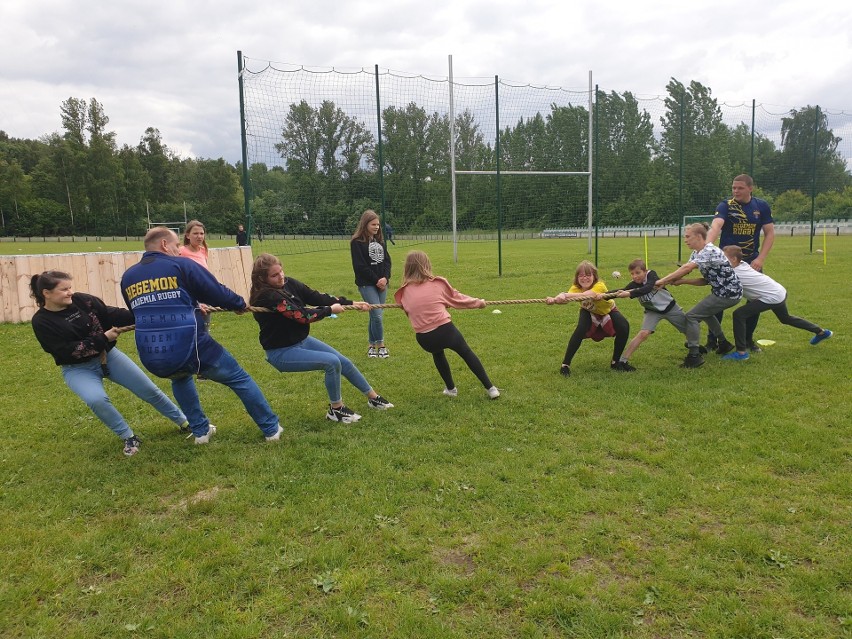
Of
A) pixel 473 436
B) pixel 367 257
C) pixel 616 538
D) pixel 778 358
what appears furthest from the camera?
pixel 367 257

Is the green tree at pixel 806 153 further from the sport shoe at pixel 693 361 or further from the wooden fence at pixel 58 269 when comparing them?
the wooden fence at pixel 58 269

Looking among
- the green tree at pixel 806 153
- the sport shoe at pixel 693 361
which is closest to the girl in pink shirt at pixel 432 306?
the sport shoe at pixel 693 361

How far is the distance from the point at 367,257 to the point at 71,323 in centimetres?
389

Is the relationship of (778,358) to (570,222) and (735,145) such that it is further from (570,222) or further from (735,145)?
(735,145)

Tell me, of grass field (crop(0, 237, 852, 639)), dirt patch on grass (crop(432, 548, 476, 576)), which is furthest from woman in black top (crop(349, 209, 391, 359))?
dirt patch on grass (crop(432, 548, 476, 576))

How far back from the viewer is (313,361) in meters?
5.33

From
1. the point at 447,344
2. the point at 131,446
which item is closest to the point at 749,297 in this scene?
the point at 447,344

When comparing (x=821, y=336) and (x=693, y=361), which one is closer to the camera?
(x=693, y=361)

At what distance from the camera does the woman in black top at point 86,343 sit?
4.63m

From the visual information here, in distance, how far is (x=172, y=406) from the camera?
209 inches

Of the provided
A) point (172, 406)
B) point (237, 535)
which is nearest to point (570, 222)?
point (172, 406)

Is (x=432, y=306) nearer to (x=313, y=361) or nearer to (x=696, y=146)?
(x=313, y=361)

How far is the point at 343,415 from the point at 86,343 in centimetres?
229

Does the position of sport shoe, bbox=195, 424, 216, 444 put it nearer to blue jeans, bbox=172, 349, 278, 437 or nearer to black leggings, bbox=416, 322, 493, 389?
blue jeans, bbox=172, 349, 278, 437
